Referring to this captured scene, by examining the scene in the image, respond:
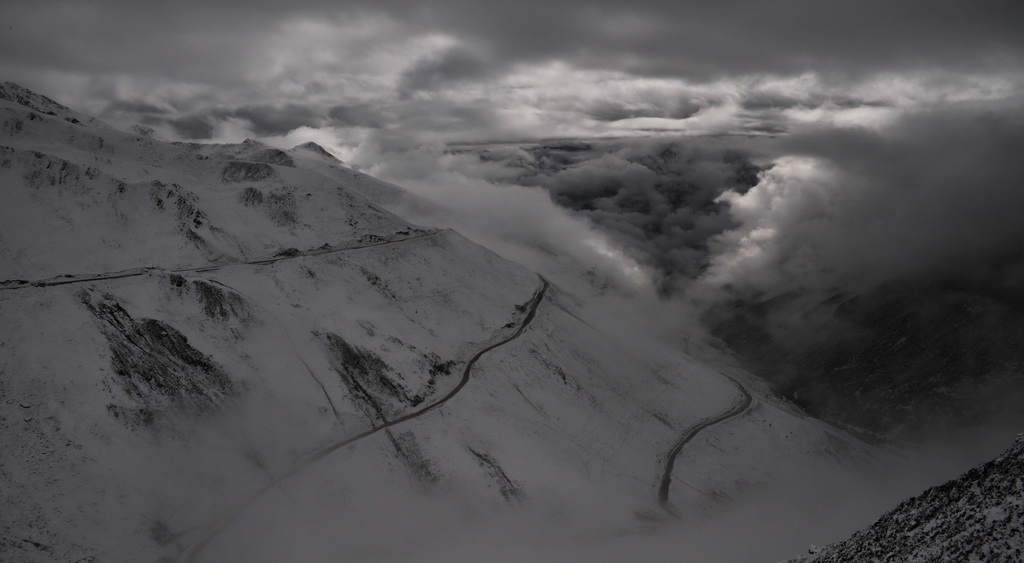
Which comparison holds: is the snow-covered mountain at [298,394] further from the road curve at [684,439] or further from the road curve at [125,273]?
the road curve at [684,439]

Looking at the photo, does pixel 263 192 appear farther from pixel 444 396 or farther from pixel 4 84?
pixel 444 396

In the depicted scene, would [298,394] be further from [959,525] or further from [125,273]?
[959,525]

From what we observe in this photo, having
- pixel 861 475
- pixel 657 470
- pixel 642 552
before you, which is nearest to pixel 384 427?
pixel 642 552

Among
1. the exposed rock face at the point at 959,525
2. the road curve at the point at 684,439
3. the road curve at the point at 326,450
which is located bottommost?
the road curve at the point at 684,439

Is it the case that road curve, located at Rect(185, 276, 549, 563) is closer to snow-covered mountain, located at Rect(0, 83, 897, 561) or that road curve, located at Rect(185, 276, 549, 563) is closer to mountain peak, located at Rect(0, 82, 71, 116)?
snow-covered mountain, located at Rect(0, 83, 897, 561)

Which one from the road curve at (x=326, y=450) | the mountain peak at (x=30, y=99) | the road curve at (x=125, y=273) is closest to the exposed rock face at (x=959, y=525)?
the road curve at (x=326, y=450)
